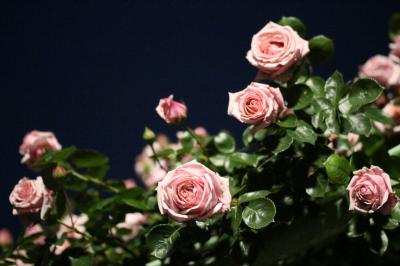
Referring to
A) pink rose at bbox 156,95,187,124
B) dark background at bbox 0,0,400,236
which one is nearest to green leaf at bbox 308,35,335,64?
pink rose at bbox 156,95,187,124

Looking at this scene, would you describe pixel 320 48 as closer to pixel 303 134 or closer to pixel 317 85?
pixel 317 85

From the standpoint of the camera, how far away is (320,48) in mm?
748

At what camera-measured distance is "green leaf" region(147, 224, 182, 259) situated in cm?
60

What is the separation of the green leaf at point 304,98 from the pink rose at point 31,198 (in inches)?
14.8

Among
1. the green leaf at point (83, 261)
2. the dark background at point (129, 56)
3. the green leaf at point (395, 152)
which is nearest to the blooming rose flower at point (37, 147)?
the green leaf at point (83, 261)

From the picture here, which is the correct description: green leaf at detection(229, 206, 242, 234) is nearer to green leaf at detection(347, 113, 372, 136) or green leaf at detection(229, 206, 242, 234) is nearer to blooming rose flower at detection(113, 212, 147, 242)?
green leaf at detection(347, 113, 372, 136)

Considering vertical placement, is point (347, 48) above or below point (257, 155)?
below

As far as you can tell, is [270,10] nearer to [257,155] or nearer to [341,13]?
Answer: [341,13]

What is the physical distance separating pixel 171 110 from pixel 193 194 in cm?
23

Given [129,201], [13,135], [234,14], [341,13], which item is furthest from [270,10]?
[129,201]

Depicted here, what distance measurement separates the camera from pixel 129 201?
2.32 ft

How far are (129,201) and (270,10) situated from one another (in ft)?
3.40

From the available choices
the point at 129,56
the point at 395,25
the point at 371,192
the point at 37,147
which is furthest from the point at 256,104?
the point at 129,56

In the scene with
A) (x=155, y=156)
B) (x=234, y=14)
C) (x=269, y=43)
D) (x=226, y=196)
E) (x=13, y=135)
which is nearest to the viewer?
(x=226, y=196)
